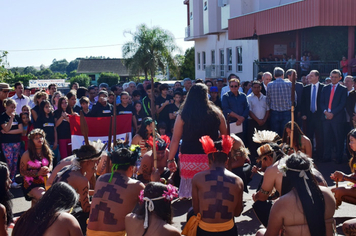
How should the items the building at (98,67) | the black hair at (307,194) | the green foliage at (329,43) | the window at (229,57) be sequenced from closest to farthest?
the black hair at (307,194) < the green foliage at (329,43) < the window at (229,57) < the building at (98,67)

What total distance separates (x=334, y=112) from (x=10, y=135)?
7064 mm

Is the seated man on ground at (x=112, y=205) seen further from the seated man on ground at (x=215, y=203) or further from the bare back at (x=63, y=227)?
the bare back at (x=63, y=227)

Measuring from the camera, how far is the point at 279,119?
30.3 ft

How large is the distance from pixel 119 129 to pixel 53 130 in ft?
5.13

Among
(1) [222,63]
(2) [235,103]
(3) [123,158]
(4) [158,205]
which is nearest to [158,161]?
(3) [123,158]

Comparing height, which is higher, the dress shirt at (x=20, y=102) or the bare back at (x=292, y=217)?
the dress shirt at (x=20, y=102)

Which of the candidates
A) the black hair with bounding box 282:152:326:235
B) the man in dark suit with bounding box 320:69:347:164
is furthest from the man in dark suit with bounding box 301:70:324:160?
the black hair with bounding box 282:152:326:235

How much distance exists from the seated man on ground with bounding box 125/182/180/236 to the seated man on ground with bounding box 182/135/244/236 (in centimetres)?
54

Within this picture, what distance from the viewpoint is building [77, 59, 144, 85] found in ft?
250

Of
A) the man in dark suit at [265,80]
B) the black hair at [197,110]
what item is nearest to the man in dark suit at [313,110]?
the man in dark suit at [265,80]

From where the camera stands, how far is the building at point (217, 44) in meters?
26.3

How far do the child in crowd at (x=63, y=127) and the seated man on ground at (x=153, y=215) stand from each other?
591 cm

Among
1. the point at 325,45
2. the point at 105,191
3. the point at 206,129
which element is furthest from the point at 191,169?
the point at 325,45

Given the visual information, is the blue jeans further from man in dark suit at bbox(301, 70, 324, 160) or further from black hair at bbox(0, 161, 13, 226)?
black hair at bbox(0, 161, 13, 226)
